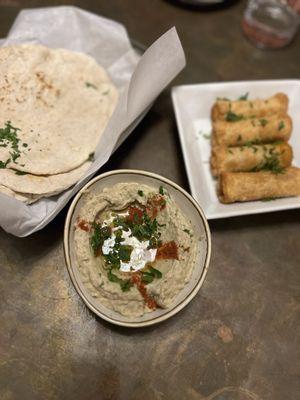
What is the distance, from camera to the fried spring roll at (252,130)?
1898mm

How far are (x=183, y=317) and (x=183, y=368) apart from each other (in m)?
→ 0.19

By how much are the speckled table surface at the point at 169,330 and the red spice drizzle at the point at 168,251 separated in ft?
0.99

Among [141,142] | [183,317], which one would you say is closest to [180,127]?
[141,142]

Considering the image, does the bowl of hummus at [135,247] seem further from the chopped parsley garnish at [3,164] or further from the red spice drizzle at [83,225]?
the chopped parsley garnish at [3,164]

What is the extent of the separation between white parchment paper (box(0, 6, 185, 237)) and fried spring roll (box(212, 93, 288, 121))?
1.00 feet

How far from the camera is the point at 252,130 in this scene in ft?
6.32

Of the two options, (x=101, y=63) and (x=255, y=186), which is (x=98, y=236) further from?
(x=101, y=63)

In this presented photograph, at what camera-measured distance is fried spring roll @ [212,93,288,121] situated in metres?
1.95

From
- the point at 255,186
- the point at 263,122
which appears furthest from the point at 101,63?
the point at 255,186

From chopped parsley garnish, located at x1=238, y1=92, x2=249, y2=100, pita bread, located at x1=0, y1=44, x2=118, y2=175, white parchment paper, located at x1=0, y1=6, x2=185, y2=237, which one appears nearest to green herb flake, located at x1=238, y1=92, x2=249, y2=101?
chopped parsley garnish, located at x1=238, y1=92, x2=249, y2=100

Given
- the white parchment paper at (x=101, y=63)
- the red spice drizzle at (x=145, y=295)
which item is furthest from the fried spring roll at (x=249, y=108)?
the red spice drizzle at (x=145, y=295)

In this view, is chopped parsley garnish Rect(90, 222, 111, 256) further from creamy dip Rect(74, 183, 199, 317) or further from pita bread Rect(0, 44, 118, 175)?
pita bread Rect(0, 44, 118, 175)

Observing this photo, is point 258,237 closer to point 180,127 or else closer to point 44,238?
point 180,127

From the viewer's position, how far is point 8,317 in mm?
1486
